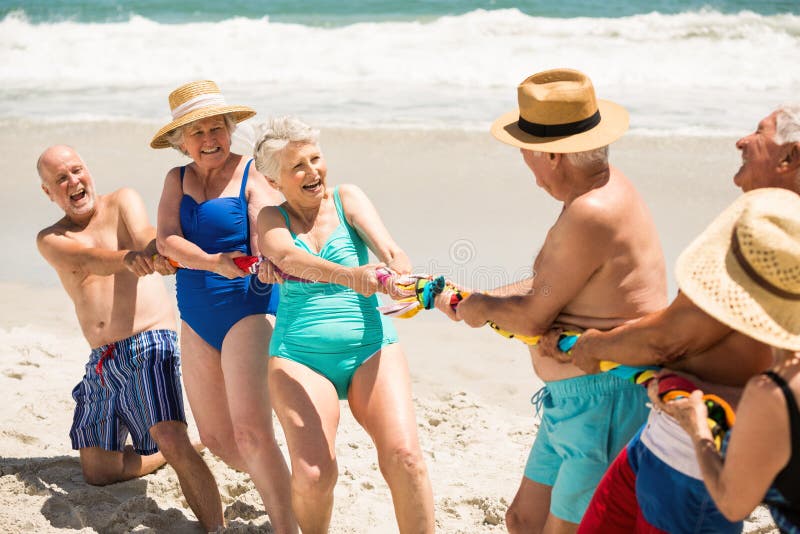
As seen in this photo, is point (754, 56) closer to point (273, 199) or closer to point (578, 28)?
point (578, 28)

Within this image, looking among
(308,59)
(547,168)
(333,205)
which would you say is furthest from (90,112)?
(547,168)

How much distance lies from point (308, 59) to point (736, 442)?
1558 cm

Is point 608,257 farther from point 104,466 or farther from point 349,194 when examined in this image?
point 104,466

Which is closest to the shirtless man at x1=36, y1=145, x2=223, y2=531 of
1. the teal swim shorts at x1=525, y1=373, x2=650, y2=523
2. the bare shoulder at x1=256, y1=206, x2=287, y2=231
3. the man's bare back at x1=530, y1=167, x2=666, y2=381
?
the bare shoulder at x1=256, y1=206, x2=287, y2=231

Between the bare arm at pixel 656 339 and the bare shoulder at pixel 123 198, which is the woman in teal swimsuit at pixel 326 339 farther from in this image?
the bare shoulder at pixel 123 198

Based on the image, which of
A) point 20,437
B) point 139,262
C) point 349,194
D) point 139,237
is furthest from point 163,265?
point 20,437

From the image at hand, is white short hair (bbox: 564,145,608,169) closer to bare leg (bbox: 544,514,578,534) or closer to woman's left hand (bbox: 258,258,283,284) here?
bare leg (bbox: 544,514,578,534)

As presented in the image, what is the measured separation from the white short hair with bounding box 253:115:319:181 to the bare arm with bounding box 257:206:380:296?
0.73 ft

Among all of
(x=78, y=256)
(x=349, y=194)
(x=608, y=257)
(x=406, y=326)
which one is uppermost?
(x=608, y=257)

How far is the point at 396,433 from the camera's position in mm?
3764

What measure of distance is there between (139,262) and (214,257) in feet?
1.73

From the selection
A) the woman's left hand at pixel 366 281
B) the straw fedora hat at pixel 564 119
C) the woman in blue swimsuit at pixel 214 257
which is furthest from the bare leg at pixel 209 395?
the straw fedora hat at pixel 564 119

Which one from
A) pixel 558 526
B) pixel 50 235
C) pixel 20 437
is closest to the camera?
pixel 558 526

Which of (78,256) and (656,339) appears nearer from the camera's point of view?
(656,339)
